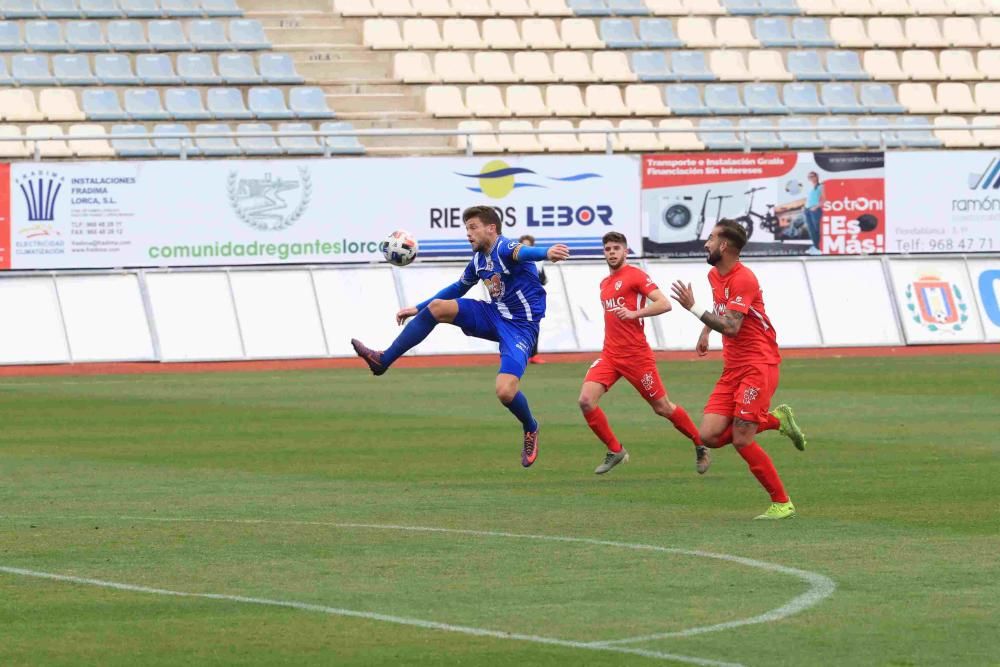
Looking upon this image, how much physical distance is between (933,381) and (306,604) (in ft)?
63.9

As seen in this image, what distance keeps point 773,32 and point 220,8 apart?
12327 mm

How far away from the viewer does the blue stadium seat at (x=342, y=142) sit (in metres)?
34.8

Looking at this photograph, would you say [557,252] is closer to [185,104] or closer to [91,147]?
[91,147]

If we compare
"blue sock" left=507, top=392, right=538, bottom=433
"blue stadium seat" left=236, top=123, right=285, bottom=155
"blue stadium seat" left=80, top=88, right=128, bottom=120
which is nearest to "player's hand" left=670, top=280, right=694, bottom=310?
"blue sock" left=507, top=392, right=538, bottom=433

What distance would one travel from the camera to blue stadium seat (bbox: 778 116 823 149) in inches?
1493

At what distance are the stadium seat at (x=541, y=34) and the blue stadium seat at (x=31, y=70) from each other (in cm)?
1020

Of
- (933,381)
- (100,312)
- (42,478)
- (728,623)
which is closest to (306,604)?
(728,623)

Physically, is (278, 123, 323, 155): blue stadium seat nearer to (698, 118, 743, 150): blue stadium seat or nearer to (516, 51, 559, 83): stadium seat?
(516, 51, 559, 83): stadium seat

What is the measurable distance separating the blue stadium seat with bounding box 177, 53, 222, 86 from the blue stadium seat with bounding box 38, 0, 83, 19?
2.37 meters

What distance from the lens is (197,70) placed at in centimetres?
3731

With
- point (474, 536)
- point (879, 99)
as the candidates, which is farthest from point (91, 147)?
point (474, 536)

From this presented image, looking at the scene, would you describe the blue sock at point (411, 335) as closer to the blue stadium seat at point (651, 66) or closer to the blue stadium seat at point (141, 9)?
the blue stadium seat at point (141, 9)

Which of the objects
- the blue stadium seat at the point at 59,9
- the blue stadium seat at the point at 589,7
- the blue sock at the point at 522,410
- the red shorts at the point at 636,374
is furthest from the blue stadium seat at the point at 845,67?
the blue sock at the point at 522,410

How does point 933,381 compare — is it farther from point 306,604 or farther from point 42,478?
point 306,604
